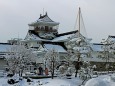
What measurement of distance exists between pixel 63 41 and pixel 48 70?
17391 millimetres

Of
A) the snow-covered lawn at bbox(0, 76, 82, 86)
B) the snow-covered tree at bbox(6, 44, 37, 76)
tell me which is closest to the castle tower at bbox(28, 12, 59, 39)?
the snow-covered tree at bbox(6, 44, 37, 76)

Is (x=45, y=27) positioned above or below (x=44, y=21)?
below

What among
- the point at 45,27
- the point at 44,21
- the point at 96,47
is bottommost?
the point at 96,47

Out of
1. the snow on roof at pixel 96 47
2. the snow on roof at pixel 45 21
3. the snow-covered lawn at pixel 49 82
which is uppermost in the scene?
the snow on roof at pixel 45 21

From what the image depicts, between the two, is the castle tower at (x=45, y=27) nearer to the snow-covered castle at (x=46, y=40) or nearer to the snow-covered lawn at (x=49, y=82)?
the snow-covered castle at (x=46, y=40)

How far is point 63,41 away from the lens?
55844 millimetres

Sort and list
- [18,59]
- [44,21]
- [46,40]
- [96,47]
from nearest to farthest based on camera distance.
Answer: [18,59] < [96,47] < [46,40] < [44,21]

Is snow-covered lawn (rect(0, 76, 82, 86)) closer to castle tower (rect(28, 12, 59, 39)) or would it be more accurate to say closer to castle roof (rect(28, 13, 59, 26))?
castle tower (rect(28, 12, 59, 39))

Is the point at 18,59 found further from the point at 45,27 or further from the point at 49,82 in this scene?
the point at 45,27

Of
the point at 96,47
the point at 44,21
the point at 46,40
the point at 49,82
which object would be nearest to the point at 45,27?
the point at 44,21

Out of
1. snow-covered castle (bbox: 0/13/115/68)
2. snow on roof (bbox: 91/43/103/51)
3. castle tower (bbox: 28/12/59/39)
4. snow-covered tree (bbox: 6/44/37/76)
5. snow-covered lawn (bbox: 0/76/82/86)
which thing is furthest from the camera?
castle tower (bbox: 28/12/59/39)

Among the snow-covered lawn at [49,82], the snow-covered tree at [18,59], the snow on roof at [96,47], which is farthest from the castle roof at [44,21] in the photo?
the snow-covered lawn at [49,82]

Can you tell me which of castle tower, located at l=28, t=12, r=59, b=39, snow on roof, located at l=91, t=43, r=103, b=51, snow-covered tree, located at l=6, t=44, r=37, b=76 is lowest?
snow-covered tree, located at l=6, t=44, r=37, b=76

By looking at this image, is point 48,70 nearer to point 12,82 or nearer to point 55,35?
point 12,82
